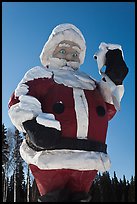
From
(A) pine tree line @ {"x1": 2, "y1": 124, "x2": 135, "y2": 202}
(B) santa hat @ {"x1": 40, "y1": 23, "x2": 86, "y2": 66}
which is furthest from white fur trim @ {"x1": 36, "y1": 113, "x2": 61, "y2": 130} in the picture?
(A) pine tree line @ {"x1": 2, "y1": 124, "x2": 135, "y2": 202}

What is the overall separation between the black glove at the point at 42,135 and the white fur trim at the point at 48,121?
0.02m

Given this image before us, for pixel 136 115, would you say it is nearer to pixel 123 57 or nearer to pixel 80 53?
pixel 123 57

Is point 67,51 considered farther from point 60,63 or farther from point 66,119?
point 66,119

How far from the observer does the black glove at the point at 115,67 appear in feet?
11.0

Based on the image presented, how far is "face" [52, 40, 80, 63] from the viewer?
3525 millimetres

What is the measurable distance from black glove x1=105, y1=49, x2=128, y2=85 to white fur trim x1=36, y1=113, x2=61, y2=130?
843mm

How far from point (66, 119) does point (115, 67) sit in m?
0.74

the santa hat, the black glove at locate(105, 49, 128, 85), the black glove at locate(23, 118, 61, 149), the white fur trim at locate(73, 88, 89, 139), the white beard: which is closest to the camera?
the black glove at locate(23, 118, 61, 149)

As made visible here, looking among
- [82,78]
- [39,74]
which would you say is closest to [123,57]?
[82,78]

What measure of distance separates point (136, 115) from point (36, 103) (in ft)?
3.64

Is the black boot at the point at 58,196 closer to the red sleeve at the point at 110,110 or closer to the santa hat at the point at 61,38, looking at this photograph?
the red sleeve at the point at 110,110

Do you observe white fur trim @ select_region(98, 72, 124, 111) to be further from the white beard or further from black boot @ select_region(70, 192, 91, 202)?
black boot @ select_region(70, 192, 91, 202)

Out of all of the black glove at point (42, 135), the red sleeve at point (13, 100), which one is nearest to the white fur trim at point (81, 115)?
the black glove at point (42, 135)

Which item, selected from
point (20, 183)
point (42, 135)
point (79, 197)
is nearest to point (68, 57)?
point (42, 135)
